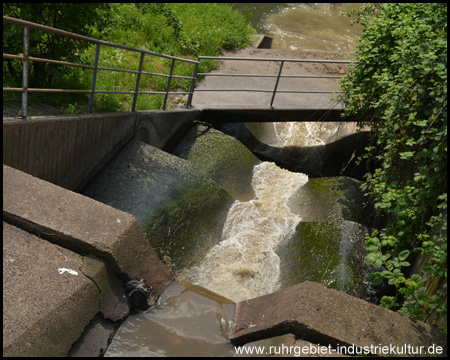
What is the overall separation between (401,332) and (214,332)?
163 cm

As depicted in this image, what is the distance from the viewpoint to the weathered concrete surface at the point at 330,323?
157 inches

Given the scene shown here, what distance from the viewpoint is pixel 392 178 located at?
647 cm

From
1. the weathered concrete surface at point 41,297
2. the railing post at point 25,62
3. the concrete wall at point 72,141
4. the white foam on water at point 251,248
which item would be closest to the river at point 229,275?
the white foam on water at point 251,248

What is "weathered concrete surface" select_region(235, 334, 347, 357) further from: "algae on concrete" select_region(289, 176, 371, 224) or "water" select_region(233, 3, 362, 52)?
"water" select_region(233, 3, 362, 52)

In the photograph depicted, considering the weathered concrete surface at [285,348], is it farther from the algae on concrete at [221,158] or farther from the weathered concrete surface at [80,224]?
the algae on concrete at [221,158]

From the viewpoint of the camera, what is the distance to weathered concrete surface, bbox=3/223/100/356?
346 cm

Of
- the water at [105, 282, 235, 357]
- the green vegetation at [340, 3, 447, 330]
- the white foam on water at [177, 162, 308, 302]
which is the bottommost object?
the white foam on water at [177, 162, 308, 302]

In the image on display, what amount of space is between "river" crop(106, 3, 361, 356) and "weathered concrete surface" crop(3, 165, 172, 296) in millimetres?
375

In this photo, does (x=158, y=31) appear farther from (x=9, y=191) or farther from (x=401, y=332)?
(x=401, y=332)

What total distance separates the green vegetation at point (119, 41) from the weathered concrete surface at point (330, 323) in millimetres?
3974

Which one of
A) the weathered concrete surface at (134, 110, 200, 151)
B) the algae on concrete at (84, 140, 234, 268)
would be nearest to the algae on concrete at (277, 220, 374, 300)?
the algae on concrete at (84, 140, 234, 268)

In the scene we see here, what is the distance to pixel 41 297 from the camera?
3.71 meters

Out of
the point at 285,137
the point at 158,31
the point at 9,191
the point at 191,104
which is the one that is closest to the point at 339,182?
the point at 285,137

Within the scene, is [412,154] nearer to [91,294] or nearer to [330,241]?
[330,241]
